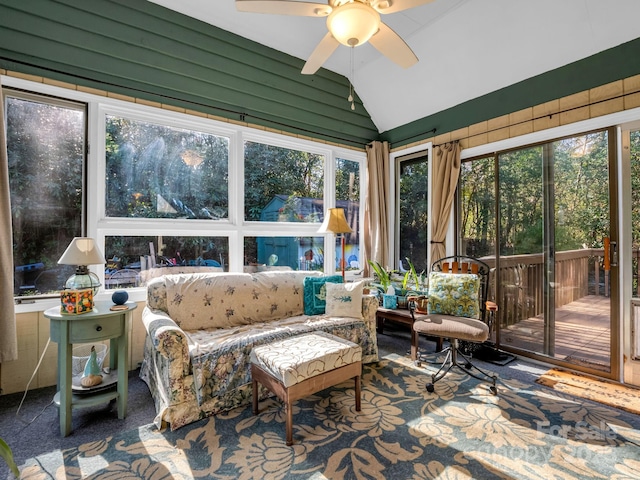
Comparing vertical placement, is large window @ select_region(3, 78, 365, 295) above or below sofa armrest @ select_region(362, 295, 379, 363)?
above

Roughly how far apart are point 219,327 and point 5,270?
1576 millimetres

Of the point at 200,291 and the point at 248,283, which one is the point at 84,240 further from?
the point at 248,283

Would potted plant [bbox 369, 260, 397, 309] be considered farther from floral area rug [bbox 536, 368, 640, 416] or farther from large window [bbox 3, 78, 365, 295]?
floral area rug [bbox 536, 368, 640, 416]

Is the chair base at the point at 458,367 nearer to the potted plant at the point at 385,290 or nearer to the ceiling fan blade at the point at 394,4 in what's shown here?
the potted plant at the point at 385,290

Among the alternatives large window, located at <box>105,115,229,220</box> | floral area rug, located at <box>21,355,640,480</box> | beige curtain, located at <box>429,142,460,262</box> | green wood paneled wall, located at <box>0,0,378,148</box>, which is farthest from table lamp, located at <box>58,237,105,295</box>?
beige curtain, located at <box>429,142,460,262</box>

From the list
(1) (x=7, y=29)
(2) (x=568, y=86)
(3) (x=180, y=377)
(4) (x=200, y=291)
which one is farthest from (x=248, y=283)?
(2) (x=568, y=86)

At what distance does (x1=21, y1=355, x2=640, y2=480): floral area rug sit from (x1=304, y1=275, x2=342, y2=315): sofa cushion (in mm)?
915

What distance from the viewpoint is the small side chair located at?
2.62m

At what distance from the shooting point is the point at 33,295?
2654 mm

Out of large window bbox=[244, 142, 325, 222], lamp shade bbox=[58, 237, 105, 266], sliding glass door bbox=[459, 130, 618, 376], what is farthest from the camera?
large window bbox=[244, 142, 325, 222]

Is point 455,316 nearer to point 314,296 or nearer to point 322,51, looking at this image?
point 314,296

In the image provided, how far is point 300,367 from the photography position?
6.59ft

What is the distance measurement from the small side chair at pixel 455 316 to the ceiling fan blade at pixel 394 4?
2.22m

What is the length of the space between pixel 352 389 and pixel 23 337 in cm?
266
